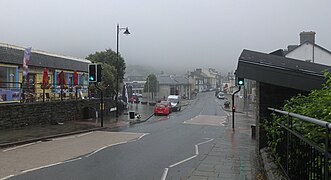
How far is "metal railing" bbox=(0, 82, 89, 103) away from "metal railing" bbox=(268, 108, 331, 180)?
18.6 metres

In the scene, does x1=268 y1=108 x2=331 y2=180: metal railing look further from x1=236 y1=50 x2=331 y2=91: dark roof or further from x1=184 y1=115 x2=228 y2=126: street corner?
x1=184 y1=115 x2=228 y2=126: street corner

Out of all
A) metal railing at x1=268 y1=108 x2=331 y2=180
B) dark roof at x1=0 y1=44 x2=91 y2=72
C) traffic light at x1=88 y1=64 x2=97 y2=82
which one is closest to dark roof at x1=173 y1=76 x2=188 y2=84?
dark roof at x1=0 y1=44 x2=91 y2=72

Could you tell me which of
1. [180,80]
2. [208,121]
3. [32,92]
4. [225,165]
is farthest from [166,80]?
[225,165]

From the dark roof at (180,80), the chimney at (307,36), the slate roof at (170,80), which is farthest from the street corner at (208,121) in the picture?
the dark roof at (180,80)

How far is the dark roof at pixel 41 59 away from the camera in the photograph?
80.9 feet

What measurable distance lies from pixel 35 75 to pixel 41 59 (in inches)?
73.3

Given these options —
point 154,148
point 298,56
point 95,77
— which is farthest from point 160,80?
point 154,148

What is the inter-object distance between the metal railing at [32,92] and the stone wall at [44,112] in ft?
3.00

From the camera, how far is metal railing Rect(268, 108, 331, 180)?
133 inches

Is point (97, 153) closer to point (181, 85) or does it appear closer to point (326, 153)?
point (326, 153)

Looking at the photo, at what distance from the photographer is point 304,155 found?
4652 millimetres

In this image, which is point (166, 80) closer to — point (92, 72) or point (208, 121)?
point (208, 121)

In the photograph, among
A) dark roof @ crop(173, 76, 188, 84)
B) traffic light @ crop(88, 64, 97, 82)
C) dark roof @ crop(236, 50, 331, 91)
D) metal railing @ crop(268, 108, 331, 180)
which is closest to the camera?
metal railing @ crop(268, 108, 331, 180)

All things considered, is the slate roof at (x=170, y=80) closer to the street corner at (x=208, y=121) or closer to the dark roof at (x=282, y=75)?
the street corner at (x=208, y=121)
